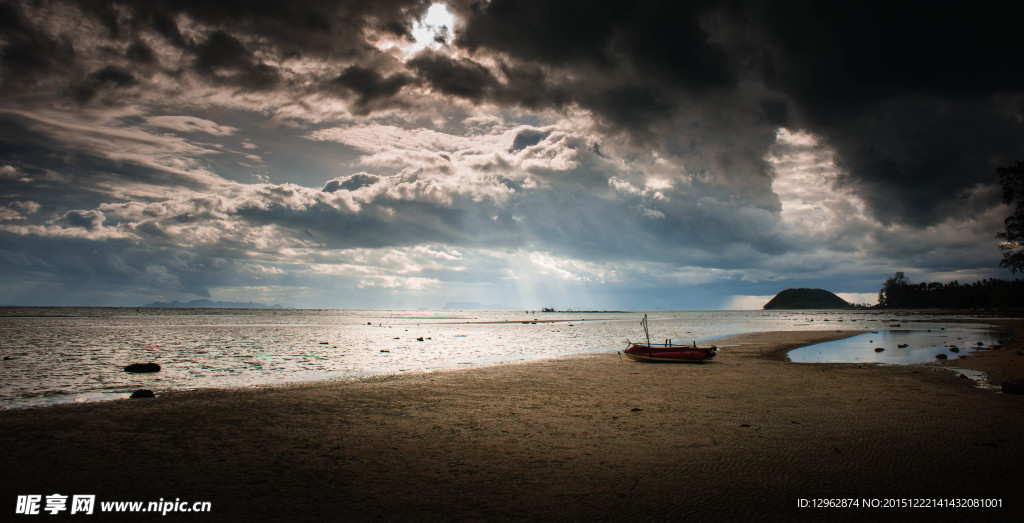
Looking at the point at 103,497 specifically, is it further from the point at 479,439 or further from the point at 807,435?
the point at 807,435

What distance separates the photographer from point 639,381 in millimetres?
23609

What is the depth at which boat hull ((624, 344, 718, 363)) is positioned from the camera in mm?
32750

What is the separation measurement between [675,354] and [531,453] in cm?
2486

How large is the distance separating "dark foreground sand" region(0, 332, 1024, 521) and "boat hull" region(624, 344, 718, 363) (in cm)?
1302

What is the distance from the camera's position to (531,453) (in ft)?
36.6

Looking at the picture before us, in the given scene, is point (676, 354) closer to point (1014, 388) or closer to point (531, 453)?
point (1014, 388)

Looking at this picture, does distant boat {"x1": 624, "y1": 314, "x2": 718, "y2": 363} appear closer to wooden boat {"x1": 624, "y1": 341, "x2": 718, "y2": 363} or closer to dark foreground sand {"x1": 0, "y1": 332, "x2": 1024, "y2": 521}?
wooden boat {"x1": 624, "y1": 341, "x2": 718, "y2": 363}

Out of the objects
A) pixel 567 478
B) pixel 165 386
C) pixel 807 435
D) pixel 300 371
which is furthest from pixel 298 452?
pixel 300 371

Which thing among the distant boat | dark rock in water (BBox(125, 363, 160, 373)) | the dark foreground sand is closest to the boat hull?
the distant boat

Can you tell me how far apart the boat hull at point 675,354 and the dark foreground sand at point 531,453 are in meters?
13.0

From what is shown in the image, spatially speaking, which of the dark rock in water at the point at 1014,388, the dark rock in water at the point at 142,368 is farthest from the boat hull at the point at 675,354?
the dark rock in water at the point at 142,368

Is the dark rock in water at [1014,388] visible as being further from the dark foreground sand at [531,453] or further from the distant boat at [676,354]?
the distant boat at [676,354]

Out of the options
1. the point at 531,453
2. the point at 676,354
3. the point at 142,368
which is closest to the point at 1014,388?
the point at 676,354

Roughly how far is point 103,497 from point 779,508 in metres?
12.3
